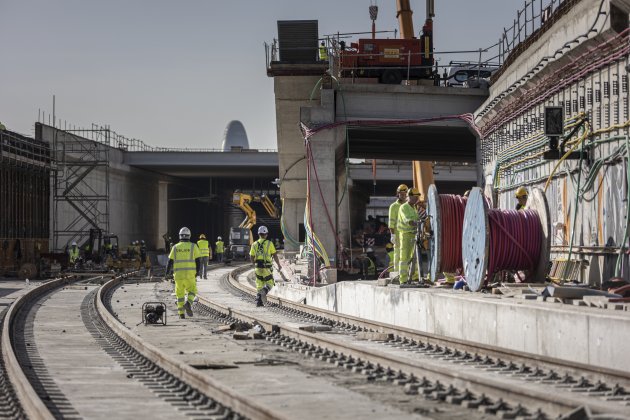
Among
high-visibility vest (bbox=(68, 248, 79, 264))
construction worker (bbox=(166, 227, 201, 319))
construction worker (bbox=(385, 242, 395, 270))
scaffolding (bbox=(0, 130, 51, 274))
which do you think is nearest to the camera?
construction worker (bbox=(166, 227, 201, 319))

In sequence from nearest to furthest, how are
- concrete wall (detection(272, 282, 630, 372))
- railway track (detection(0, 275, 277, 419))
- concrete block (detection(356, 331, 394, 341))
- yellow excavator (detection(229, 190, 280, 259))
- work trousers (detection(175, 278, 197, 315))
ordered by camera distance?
railway track (detection(0, 275, 277, 419)), concrete wall (detection(272, 282, 630, 372)), concrete block (detection(356, 331, 394, 341)), work trousers (detection(175, 278, 197, 315)), yellow excavator (detection(229, 190, 280, 259))

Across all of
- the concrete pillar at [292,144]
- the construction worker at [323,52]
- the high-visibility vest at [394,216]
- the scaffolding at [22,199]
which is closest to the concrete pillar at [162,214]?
the scaffolding at [22,199]

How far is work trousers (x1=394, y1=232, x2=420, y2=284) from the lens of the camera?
1981cm

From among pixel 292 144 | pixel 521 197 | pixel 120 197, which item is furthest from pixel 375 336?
pixel 120 197

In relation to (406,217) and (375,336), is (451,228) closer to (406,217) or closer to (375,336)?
(406,217)

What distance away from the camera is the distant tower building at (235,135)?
14150cm

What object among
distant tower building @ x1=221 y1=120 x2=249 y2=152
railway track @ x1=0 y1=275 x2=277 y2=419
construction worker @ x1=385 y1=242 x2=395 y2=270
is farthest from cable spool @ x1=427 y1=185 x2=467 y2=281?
distant tower building @ x1=221 y1=120 x2=249 y2=152

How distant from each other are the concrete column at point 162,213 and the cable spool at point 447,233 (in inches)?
2505

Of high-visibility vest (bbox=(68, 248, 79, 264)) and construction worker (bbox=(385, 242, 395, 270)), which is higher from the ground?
construction worker (bbox=(385, 242, 395, 270))

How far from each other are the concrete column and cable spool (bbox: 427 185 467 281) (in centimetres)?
6363

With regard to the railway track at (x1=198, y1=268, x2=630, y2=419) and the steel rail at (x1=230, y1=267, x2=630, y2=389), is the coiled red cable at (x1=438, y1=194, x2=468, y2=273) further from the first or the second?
the railway track at (x1=198, y1=268, x2=630, y2=419)

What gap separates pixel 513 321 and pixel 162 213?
233ft

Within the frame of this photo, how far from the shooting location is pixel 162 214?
3295 inches

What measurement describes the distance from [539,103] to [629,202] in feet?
21.7
